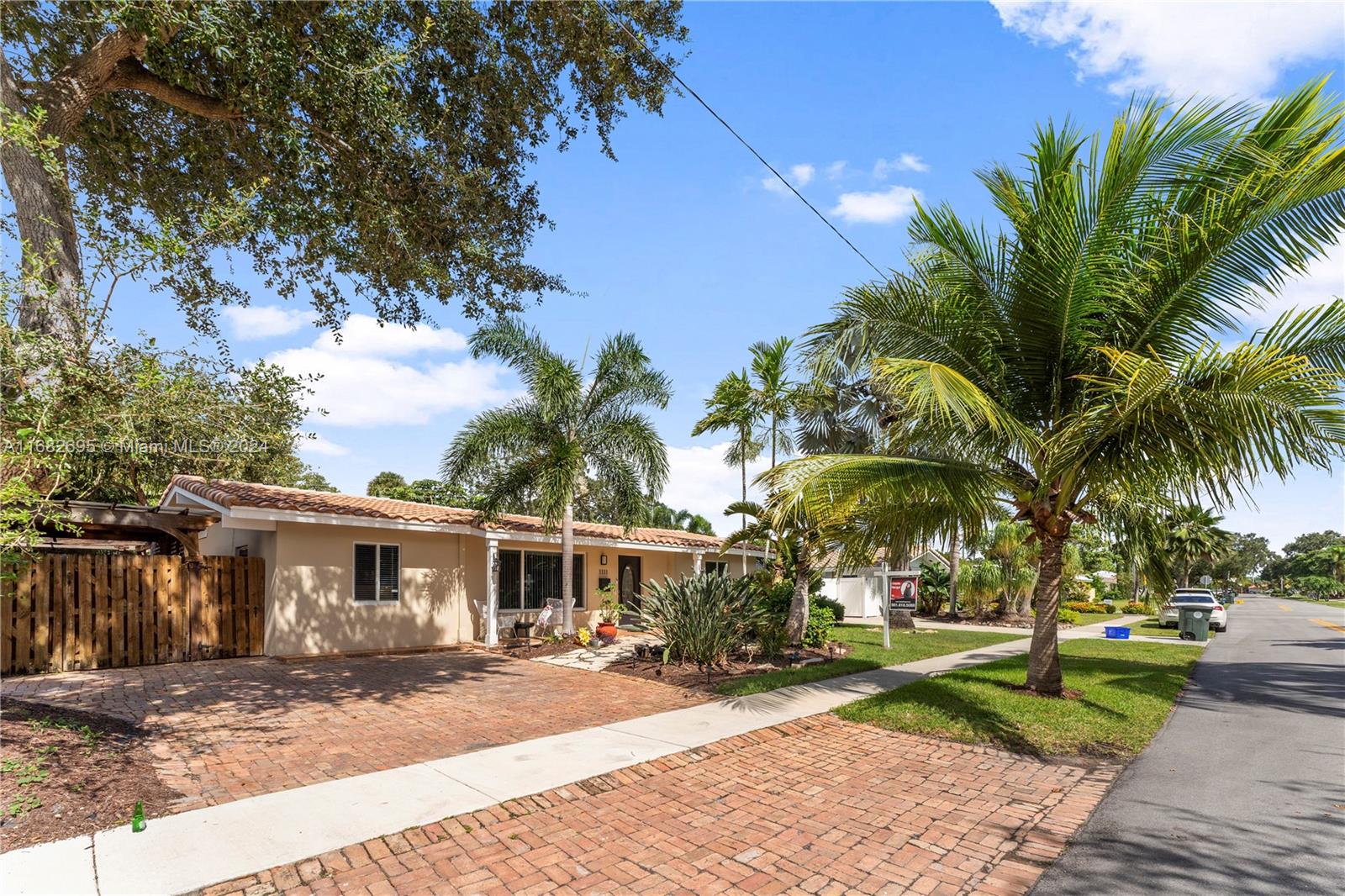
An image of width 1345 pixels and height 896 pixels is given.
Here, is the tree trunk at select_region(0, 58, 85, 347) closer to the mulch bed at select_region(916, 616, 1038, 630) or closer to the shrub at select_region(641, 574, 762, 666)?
the shrub at select_region(641, 574, 762, 666)

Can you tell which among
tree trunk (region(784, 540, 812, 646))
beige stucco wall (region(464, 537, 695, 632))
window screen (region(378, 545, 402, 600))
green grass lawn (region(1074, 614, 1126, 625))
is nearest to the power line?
tree trunk (region(784, 540, 812, 646))

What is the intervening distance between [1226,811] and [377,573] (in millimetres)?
13733

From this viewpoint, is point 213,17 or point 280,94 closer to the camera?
point 213,17

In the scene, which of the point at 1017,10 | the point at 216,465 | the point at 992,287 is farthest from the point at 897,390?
the point at 216,465

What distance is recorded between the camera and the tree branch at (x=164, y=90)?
285 inches

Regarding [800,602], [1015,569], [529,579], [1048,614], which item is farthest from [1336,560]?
[529,579]

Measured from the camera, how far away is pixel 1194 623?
20359 mm

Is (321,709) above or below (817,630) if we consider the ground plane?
above

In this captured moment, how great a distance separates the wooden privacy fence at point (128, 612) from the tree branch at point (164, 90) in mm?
6782

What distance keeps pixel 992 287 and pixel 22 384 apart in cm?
978

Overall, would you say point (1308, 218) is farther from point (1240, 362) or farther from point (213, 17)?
point (213, 17)

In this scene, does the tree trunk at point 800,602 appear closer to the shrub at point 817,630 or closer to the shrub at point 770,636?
the shrub at point 817,630

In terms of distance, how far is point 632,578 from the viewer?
20.0m

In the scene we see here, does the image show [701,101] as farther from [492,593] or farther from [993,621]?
[993,621]
